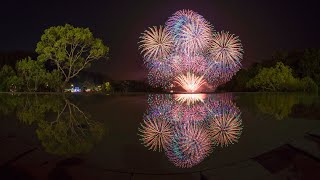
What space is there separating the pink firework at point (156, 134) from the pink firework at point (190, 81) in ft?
89.4

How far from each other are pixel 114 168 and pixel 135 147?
167 cm

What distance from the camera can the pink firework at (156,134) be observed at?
729 centimetres

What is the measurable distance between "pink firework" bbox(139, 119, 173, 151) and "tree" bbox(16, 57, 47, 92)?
105 feet

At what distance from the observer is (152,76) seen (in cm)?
3838

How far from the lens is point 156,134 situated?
28.2ft

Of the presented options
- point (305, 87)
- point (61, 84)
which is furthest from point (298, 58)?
point (61, 84)

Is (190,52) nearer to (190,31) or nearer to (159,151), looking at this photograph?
(190,31)

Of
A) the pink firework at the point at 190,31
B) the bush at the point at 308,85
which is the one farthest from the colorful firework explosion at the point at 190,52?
the bush at the point at 308,85

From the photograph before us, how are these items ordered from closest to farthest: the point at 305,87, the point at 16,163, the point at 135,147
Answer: the point at 16,163, the point at 135,147, the point at 305,87

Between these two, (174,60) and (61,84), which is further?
(61,84)

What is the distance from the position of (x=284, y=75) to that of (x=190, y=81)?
15.7 metres

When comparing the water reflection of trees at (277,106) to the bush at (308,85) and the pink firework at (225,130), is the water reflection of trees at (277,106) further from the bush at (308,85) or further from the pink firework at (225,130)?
the bush at (308,85)

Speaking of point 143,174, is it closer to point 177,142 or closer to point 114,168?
point 114,168

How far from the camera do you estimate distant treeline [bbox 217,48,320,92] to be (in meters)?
45.4
